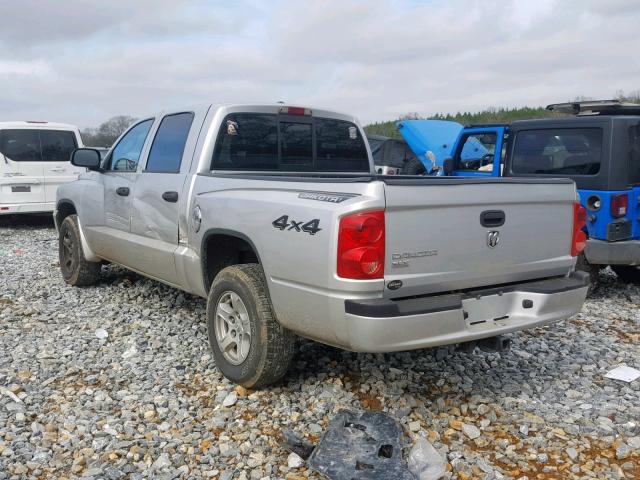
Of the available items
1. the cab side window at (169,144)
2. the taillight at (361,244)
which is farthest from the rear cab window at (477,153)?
the taillight at (361,244)

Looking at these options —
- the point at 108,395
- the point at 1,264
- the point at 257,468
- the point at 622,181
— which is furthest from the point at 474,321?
the point at 1,264

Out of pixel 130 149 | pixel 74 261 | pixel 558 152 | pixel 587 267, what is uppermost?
pixel 130 149

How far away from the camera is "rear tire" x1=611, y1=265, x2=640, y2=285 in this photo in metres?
7.41

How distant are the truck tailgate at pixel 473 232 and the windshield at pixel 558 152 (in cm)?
276

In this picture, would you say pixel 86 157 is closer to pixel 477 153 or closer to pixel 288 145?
pixel 288 145

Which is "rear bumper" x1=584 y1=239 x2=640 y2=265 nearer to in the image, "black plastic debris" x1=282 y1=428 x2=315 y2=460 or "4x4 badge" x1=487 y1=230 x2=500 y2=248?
"4x4 badge" x1=487 y1=230 x2=500 y2=248

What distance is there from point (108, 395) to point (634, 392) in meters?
3.48

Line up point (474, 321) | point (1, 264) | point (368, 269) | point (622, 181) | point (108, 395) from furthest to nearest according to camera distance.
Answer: point (1, 264) → point (622, 181) → point (108, 395) → point (474, 321) → point (368, 269)

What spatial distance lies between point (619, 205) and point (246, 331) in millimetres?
4208

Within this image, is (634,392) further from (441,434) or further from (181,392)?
(181,392)

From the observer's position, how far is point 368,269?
3180 millimetres

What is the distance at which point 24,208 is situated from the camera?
1166cm

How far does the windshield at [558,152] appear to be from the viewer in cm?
647

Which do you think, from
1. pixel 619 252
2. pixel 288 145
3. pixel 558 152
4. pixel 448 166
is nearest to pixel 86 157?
pixel 288 145
